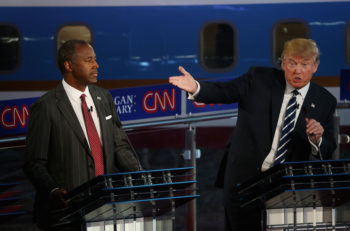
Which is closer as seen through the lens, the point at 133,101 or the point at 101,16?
the point at 133,101

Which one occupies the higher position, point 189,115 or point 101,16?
point 101,16

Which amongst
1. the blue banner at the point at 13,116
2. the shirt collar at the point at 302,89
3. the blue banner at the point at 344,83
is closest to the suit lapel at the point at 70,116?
the shirt collar at the point at 302,89

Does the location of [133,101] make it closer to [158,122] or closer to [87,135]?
[158,122]

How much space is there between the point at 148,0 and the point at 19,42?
1.88m

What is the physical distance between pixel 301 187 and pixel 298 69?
102 centimetres

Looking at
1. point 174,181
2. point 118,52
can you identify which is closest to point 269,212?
point 174,181

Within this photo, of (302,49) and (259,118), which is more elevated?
(302,49)

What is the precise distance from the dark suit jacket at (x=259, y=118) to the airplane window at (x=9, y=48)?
628cm

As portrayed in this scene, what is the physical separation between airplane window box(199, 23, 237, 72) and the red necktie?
5.84m

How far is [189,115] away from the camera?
6.56m

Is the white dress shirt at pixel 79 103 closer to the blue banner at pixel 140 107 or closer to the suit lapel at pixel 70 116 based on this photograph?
the suit lapel at pixel 70 116

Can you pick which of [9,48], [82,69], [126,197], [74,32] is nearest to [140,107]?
[82,69]

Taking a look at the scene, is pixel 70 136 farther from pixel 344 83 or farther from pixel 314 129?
pixel 344 83

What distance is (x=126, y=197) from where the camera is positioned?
145 inches
